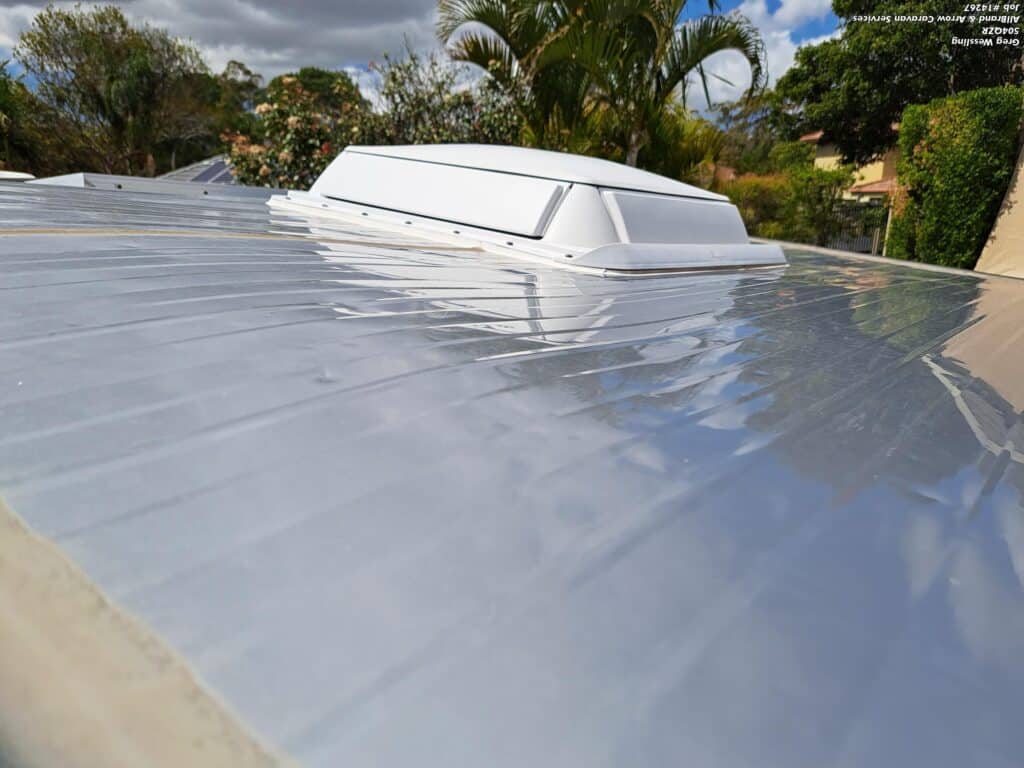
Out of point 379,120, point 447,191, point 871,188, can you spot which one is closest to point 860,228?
point 871,188

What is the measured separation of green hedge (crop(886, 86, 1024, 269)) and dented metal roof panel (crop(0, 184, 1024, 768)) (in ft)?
35.6

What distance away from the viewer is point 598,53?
6465 mm

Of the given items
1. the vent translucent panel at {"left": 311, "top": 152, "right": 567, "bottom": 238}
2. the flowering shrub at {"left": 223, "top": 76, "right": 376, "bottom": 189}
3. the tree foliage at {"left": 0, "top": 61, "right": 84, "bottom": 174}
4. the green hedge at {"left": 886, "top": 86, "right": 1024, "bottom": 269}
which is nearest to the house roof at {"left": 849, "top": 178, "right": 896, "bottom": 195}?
the green hedge at {"left": 886, "top": 86, "right": 1024, "bottom": 269}

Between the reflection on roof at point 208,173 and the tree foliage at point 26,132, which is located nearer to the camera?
the reflection on roof at point 208,173

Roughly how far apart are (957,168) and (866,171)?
1509cm

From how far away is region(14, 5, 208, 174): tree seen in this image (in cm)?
1803

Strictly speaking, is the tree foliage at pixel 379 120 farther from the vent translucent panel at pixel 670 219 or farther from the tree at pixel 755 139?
the tree at pixel 755 139

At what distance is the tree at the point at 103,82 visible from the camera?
1803cm

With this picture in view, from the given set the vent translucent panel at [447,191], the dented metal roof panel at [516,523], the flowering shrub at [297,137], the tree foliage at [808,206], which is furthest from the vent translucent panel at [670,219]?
the tree foliage at [808,206]

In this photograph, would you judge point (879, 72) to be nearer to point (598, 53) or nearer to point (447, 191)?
point (598, 53)

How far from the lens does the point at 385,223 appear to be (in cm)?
319

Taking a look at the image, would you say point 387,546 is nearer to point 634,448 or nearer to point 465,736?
point 465,736

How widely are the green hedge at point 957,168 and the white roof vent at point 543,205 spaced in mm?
8604

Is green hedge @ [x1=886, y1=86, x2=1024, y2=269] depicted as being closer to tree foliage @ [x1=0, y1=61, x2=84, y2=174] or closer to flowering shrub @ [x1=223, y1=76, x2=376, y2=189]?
flowering shrub @ [x1=223, y1=76, x2=376, y2=189]
